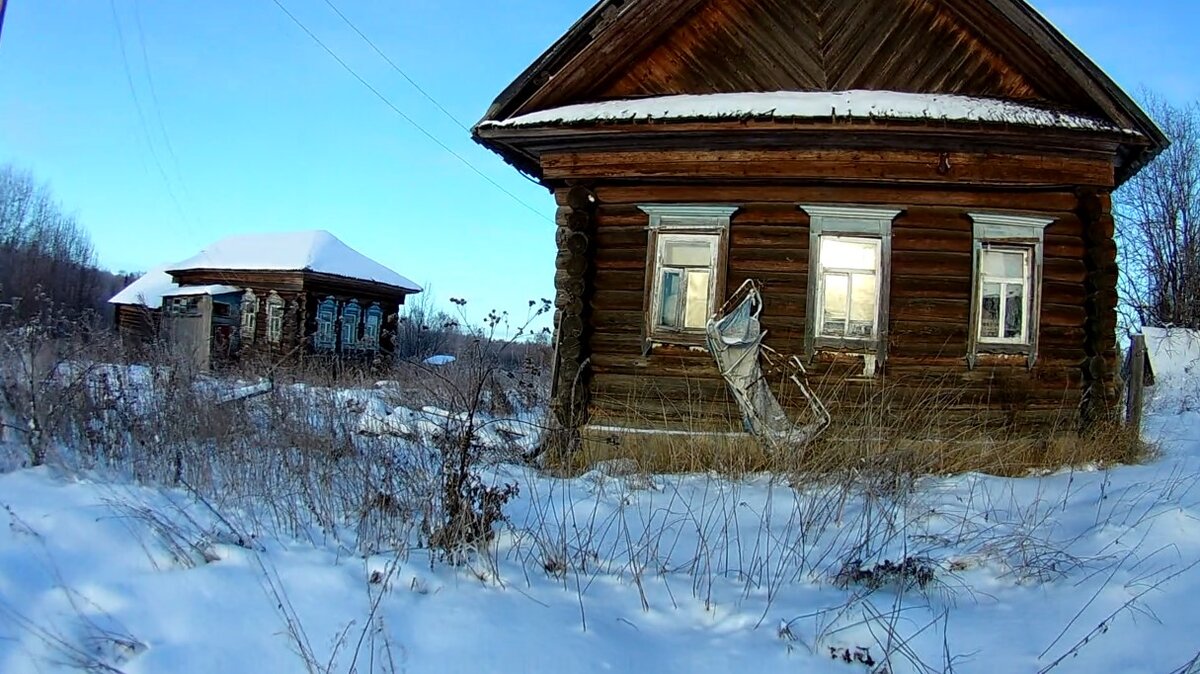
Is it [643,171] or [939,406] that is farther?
[643,171]

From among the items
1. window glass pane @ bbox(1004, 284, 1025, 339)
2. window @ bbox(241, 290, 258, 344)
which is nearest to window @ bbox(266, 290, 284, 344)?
window @ bbox(241, 290, 258, 344)

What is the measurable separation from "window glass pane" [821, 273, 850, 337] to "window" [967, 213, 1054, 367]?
4.27 feet

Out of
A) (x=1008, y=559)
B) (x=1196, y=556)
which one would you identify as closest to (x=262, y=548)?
(x=1008, y=559)

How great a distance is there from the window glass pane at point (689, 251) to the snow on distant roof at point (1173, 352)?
48.0 ft

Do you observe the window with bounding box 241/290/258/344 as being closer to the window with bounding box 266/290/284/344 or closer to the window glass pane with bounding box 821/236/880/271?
the window with bounding box 266/290/284/344

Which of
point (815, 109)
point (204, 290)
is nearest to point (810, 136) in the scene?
point (815, 109)

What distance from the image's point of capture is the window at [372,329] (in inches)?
884

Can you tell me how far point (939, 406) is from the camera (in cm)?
702

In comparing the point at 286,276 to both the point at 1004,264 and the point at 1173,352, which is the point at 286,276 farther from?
the point at 1173,352

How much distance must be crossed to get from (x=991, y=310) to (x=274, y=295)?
1861 cm

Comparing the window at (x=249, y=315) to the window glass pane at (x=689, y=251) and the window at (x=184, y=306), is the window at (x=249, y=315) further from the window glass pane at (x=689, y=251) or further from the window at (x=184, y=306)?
the window glass pane at (x=689, y=251)

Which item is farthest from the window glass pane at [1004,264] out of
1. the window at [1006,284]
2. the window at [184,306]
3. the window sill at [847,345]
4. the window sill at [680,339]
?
the window at [184,306]

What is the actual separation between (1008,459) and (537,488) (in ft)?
14.6

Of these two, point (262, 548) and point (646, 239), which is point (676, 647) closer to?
point (262, 548)
